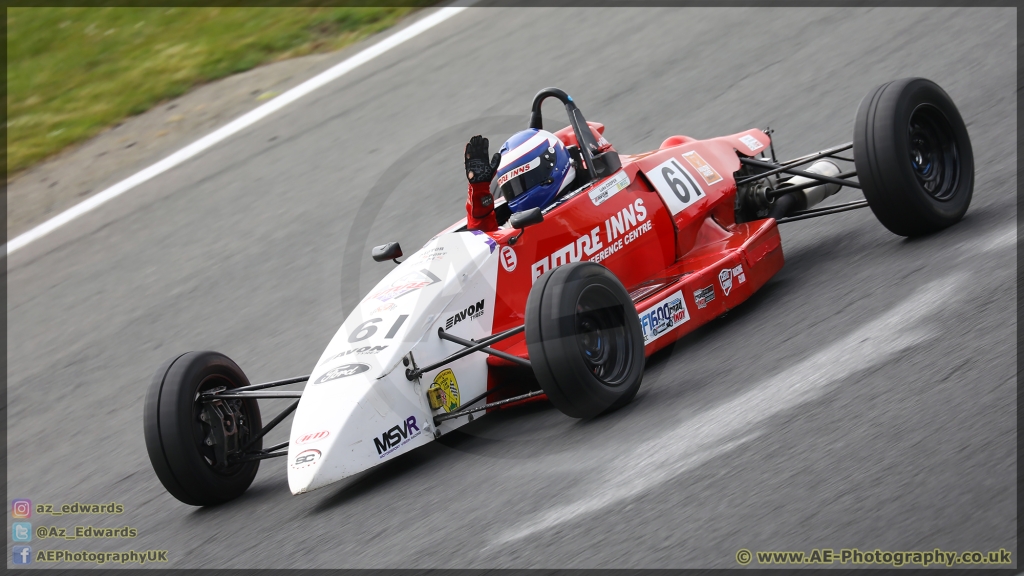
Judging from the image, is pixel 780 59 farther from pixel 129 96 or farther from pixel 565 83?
pixel 129 96

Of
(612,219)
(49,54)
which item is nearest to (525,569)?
(612,219)

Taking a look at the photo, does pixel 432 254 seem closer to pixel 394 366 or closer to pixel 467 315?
pixel 467 315

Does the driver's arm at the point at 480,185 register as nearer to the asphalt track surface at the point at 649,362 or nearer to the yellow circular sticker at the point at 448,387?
the yellow circular sticker at the point at 448,387

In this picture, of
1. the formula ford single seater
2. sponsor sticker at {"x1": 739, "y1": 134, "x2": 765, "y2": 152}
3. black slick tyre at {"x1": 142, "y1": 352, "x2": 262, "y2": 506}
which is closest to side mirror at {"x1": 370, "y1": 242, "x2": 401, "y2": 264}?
the formula ford single seater

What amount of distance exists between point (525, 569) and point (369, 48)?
998 cm

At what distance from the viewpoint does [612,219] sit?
6.63 metres

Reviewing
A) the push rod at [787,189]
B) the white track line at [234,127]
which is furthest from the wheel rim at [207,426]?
the white track line at [234,127]

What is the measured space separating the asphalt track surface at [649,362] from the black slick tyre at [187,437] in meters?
0.18

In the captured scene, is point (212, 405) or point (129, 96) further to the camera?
point (129, 96)

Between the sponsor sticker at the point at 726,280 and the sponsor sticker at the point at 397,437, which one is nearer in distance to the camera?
the sponsor sticker at the point at 397,437

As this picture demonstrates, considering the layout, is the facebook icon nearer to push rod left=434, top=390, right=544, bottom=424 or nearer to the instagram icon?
the instagram icon

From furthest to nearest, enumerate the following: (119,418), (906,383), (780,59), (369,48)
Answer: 1. (369,48)
2. (780,59)
3. (119,418)
4. (906,383)

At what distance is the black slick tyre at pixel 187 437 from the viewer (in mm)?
5480

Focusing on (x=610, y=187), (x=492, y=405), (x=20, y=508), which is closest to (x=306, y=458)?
(x=492, y=405)
